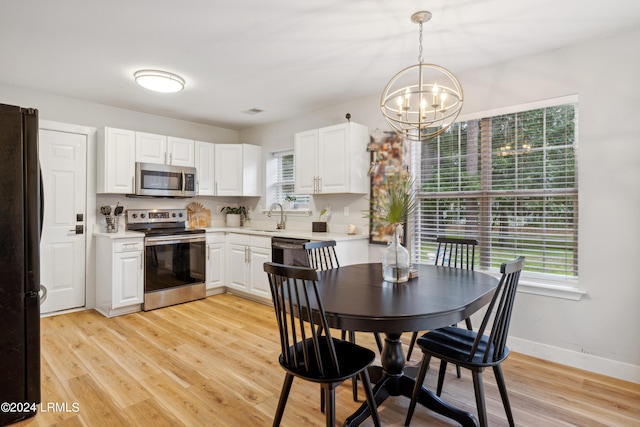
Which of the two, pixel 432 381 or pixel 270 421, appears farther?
pixel 432 381

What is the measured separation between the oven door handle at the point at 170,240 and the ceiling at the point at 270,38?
5.53ft

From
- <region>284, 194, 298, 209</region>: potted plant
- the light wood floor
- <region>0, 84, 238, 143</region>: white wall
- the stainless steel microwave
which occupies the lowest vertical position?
the light wood floor

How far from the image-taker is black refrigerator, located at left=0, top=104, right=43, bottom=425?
6.46 feet

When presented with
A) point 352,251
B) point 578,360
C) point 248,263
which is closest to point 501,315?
point 578,360

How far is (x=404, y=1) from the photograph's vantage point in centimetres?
222

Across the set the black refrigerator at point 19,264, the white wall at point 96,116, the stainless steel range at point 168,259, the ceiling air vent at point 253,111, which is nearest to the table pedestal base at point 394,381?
the black refrigerator at point 19,264

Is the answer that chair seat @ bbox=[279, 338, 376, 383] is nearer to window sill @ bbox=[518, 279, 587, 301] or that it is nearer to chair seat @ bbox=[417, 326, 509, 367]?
chair seat @ bbox=[417, 326, 509, 367]

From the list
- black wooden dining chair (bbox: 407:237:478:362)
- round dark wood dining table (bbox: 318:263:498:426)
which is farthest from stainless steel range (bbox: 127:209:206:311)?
black wooden dining chair (bbox: 407:237:478:362)

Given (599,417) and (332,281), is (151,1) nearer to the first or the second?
(332,281)

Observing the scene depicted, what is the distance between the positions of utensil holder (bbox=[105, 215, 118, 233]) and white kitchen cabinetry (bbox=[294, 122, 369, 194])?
236 centimetres

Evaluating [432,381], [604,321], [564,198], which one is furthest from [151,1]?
[604,321]

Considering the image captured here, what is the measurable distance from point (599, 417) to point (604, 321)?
34.1 inches

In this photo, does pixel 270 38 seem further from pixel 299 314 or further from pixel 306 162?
pixel 299 314

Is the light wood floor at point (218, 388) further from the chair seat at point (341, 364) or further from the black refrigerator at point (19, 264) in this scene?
the chair seat at point (341, 364)
